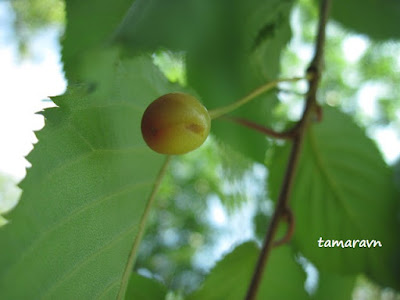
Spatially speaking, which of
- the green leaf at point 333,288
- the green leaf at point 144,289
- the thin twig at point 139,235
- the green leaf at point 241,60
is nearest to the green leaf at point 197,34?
the green leaf at point 241,60

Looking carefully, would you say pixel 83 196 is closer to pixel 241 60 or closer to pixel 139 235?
pixel 139 235

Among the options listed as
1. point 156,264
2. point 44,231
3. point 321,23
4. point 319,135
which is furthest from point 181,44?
point 156,264

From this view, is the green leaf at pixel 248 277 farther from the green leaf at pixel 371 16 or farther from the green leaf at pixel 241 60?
the green leaf at pixel 371 16

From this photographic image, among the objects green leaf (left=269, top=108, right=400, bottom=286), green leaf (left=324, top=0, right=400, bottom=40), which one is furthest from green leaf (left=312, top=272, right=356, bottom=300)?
green leaf (left=324, top=0, right=400, bottom=40)

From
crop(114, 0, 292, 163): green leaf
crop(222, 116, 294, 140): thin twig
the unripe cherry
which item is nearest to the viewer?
crop(114, 0, 292, 163): green leaf

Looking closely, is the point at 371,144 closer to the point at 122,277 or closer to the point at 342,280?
the point at 342,280

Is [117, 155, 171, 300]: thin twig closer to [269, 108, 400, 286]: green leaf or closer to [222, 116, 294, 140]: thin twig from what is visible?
[222, 116, 294, 140]: thin twig
